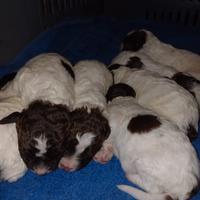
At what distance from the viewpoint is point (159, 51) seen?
4.45m

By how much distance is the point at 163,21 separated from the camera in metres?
5.39

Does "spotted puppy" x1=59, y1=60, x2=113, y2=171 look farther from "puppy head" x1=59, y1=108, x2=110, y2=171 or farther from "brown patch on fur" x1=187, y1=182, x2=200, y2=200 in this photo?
"brown patch on fur" x1=187, y1=182, x2=200, y2=200

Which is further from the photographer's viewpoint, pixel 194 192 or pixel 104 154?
pixel 104 154

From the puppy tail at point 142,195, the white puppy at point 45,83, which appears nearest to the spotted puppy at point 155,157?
the puppy tail at point 142,195

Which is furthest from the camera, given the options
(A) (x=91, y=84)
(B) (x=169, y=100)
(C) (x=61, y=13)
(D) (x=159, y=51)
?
(C) (x=61, y=13)

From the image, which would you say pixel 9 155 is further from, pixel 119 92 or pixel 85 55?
pixel 85 55

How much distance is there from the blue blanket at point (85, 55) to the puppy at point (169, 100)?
0.45m

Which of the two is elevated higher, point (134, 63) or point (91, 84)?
point (91, 84)

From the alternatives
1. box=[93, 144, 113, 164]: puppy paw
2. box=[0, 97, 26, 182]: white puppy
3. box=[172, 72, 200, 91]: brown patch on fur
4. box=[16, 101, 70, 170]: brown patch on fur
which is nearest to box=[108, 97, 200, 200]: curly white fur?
box=[93, 144, 113, 164]: puppy paw

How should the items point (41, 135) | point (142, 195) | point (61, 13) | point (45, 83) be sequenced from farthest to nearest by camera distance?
point (61, 13) → point (45, 83) → point (142, 195) → point (41, 135)

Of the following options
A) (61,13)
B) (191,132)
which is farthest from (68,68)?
(61,13)

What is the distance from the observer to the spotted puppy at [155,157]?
2.60 meters

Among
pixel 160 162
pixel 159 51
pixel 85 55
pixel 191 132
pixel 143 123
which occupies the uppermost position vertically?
pixel 143 123

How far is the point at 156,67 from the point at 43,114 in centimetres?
168
